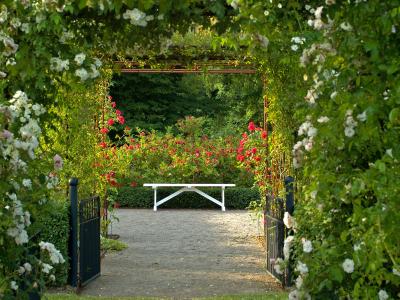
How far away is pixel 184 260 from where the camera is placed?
9414 millimetres

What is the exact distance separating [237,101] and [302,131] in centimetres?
2399

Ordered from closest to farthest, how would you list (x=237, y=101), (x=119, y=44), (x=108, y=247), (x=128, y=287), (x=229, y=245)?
(x=119, y=44) → (x=128, y=287) → (x=108, y=247) → (x=229, y=245) → (x=237, y=101)

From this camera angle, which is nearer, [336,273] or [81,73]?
[336,273]

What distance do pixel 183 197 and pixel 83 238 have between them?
9.85 meters

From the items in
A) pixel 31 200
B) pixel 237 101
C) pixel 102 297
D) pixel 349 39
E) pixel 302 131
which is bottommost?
pixel 102 297

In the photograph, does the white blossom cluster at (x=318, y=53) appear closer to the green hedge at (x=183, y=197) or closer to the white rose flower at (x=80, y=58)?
the white rose flower at (x=80, y=58)

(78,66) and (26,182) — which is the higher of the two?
(78,66)

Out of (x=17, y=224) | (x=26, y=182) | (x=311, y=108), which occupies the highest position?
(x=311, y=108)

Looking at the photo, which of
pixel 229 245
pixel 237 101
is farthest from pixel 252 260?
pixel 237 101

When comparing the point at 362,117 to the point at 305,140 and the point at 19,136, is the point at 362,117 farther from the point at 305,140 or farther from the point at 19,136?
the point at 19,136

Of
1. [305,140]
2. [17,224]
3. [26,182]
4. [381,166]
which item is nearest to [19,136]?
[26,182]

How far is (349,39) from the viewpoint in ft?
11.3

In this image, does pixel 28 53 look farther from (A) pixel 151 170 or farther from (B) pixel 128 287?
(A) pixel 151 170

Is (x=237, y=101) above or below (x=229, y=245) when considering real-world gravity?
above
